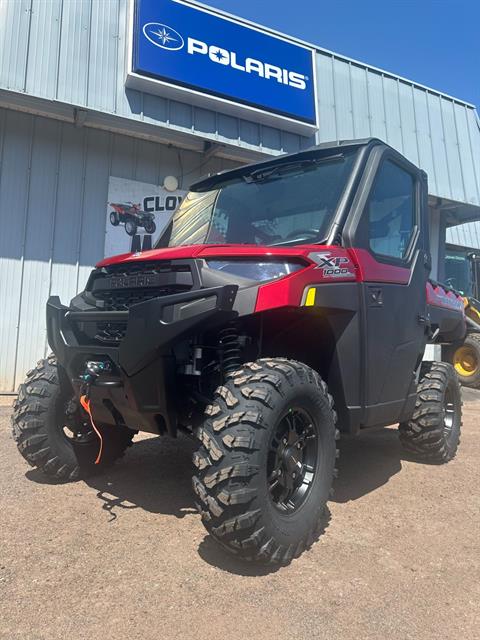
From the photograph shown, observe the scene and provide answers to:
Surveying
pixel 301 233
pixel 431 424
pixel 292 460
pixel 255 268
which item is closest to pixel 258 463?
pixel 292 460

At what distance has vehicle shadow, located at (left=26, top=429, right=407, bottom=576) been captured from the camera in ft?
9.37

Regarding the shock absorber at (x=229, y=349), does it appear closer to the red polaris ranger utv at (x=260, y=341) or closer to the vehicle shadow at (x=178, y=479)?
the red polaris ranger utv at (x=260, y=341)

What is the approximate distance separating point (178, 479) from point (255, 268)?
6.50 ft

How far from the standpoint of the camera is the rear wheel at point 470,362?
1112 cm

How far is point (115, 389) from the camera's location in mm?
2871

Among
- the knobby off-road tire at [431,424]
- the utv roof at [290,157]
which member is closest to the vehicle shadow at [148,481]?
the knobby off-road tire at [431,424]

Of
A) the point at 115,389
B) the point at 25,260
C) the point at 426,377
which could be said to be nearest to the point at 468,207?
the point at 426,377

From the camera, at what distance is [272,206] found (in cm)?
375

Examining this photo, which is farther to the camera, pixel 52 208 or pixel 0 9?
pixel 52 208

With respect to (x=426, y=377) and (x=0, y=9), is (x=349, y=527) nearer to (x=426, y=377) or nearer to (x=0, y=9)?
(x=426, y=377)

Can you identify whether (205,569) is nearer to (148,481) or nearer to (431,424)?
(148,481)

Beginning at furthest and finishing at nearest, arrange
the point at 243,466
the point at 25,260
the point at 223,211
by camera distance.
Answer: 1. the point at 25,260
2. the point at 223,211
3. the point at 243,466

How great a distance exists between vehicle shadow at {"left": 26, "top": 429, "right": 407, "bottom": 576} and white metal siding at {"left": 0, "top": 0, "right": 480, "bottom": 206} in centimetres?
528

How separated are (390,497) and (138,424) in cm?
201
